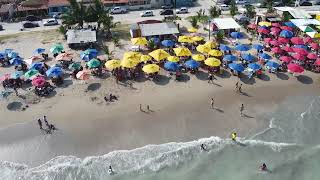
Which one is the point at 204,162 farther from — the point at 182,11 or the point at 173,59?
the point at 182,11

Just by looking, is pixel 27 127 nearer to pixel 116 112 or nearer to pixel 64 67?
pixel 116 112

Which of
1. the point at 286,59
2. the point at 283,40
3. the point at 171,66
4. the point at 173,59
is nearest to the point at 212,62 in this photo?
the point at 173,59

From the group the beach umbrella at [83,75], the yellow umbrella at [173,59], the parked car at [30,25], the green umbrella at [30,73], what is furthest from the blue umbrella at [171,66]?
the parked car at [30,25]

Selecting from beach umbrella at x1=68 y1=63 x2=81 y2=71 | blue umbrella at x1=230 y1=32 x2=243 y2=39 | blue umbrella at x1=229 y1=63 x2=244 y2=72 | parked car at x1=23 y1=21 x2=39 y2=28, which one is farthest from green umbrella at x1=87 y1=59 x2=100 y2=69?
parked car at x1=23 y1=21 x2=39 y2=28

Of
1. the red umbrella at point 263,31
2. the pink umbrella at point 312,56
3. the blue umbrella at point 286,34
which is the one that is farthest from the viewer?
A: the red umbrella at point 263,31

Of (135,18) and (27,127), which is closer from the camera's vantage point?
(27,127)

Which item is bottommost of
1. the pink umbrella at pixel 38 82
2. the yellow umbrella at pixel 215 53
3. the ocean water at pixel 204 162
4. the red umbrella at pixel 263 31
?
the ocean water at pixel 204 162

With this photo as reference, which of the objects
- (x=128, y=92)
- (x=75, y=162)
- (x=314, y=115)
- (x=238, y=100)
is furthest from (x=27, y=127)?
(x=314, y=115)

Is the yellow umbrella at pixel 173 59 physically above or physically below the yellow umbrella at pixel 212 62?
above

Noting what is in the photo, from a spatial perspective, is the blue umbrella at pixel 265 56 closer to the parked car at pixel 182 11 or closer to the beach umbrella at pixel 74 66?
the beach umbrella at pixel 74 66
